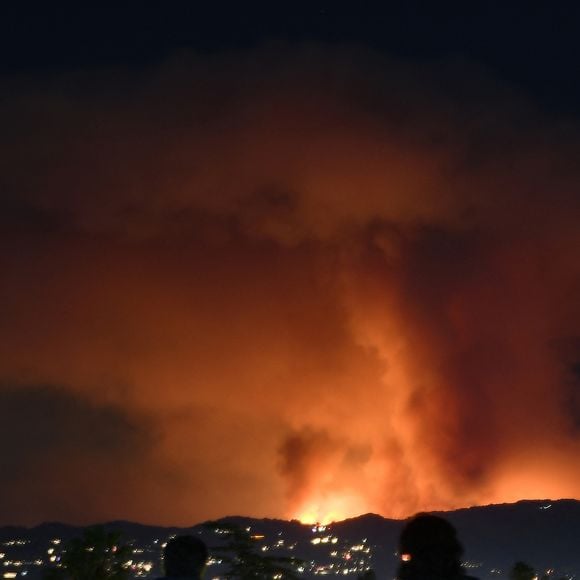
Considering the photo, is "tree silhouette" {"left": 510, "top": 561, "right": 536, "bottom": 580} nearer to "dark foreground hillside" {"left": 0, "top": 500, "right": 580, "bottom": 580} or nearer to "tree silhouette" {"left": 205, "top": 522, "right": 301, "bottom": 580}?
"dark foreground hillside" {"left": 0, "top": 500, "right": 580, "bottom": 580}

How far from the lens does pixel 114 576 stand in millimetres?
36781

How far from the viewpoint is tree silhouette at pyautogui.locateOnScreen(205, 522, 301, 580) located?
2347cm

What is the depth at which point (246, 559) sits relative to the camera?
77.9 feet

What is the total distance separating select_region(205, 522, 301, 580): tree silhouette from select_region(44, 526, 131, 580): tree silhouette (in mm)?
14562

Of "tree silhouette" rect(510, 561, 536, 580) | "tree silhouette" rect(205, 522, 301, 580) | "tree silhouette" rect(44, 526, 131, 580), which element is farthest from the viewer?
"tree silhouette" rect(510, 561, 536, 580)

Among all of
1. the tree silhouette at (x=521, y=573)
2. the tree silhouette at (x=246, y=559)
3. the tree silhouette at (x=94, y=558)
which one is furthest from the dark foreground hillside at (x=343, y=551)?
the tree silhouette at (x=246, y=559)

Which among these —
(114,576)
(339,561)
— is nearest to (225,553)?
(114,576)

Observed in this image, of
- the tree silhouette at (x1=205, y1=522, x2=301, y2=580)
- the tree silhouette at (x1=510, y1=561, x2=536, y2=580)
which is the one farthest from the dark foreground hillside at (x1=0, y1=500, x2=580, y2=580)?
the tree silhouette at (x1=205, y1=522, x2=301, y2=580)

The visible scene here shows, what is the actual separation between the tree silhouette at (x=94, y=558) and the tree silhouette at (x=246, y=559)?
14.6m

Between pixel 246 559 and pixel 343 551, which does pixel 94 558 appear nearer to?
pixel 246 559

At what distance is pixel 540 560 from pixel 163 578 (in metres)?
192

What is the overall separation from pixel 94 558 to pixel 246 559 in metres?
16.3

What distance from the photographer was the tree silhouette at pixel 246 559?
23.5m

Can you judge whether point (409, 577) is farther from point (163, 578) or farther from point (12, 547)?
point (12, 547)
